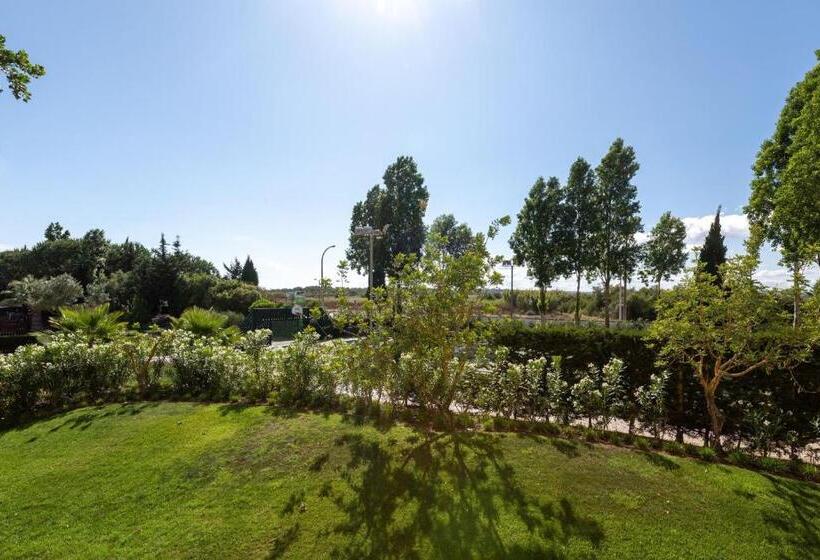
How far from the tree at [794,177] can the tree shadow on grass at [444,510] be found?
928cm

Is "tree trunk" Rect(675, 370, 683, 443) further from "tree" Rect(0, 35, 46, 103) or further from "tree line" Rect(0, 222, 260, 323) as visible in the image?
"tree line" Rect(0, 222, 260, 323)

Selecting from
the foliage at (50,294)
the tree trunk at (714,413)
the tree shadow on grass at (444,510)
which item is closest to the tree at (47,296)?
the foliage at (50,294)

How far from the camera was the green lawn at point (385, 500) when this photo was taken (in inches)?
139

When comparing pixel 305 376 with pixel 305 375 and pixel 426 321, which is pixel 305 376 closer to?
pixel 305 375

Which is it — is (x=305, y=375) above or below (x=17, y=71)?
below

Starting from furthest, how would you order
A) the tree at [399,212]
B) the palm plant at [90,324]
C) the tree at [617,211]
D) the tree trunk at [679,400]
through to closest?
the tree at [399,212], the tree at [617,211], the palm plant at [90,324], the tree trunk at [679,400]

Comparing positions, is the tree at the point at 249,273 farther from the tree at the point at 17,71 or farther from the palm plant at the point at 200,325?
the tree at the point at 17,71

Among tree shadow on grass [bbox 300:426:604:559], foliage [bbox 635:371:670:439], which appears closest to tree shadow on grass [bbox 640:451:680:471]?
foliage [bbox 635:371:670:439]

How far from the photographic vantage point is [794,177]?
40.0 ft

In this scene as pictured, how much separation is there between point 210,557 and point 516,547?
2.69 metres

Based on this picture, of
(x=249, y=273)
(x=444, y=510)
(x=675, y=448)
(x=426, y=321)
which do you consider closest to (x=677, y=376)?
(x=675, y=448)

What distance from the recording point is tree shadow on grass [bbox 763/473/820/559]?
133 inches

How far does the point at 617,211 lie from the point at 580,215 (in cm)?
211

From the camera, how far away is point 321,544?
11.8 ft
